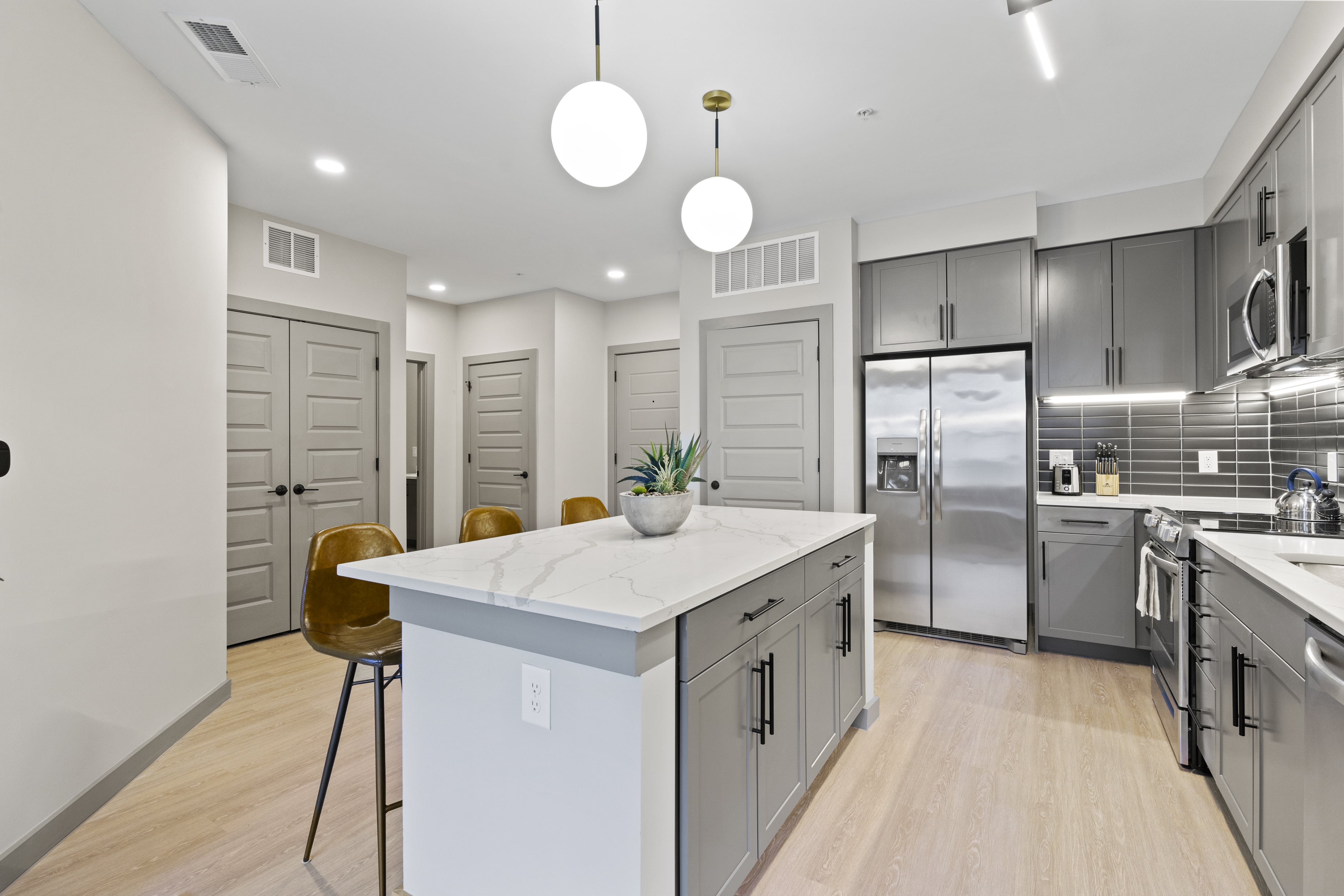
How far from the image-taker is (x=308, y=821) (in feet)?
6.62

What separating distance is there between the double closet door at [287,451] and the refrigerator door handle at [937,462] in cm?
372

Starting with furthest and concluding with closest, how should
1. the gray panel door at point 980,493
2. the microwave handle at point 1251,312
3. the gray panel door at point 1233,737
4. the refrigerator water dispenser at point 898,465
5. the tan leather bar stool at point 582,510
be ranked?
the refrigerator water dispenser at point 898,465
the gray panel door at point 980,493
the tan leather bar stool at point 582,510
the microwave handle at point 1251,312
the gray panel door at point 1233,737

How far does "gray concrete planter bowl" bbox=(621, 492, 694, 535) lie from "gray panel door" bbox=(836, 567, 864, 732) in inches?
26.0

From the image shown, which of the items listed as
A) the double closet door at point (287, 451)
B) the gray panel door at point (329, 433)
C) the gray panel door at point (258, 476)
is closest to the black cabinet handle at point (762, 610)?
the double closet door at point (287, 451)

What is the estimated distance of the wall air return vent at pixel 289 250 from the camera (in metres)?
3.94

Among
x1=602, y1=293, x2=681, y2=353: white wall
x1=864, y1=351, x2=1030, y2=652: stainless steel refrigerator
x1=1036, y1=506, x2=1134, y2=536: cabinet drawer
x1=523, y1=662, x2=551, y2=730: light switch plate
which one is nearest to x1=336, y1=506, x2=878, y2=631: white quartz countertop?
x1=523, y1=662, x2=551, y2=730: light switch plate

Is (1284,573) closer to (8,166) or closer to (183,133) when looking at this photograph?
(8,166)

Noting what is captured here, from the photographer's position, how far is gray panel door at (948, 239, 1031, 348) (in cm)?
370

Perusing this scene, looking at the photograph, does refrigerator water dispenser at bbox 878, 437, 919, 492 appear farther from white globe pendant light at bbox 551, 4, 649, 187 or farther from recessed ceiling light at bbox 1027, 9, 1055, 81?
white globe pendant light at bbox 551, 4, 649, 187

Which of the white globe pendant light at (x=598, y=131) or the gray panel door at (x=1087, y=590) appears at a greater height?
the white globe pendant light at (x=598, y=131)

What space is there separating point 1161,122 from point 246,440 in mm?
5108

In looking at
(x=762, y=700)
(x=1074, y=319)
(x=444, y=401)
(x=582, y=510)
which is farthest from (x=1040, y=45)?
(x=444, y=401)

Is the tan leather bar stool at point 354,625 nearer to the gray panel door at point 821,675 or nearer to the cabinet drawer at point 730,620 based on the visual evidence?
the cabinet drawer at point 730,620

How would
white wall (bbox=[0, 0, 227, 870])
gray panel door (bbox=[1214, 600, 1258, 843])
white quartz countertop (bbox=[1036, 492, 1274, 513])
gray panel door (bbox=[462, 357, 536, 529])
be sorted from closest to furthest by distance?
gray panel door (bbox=[1214, 600, 1258, 843]) → white wall (bbox=[0, 0, 227, 870]) → white quartz countertop (bbox=[1036, 492, 1274, 513]) → gray panel door (bbox=[462, 357, 536, 529])
